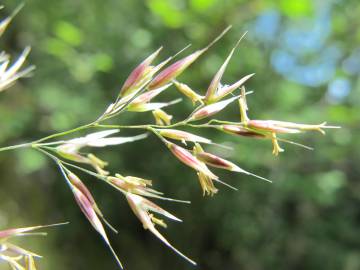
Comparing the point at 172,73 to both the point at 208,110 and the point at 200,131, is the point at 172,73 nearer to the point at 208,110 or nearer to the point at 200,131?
the point at 208,110

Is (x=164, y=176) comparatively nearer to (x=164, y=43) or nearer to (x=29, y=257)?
(x=164, y=43)

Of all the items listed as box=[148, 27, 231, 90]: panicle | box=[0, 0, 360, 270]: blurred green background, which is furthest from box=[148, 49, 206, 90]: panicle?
box=[0, 0, 360, 270]: blurred green background

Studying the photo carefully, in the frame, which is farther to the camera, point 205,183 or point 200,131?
point 200,131

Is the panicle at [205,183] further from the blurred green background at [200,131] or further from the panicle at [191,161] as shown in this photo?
the blurred green background at [200,131]

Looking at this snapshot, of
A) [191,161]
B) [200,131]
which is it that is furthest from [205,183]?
[200,131]

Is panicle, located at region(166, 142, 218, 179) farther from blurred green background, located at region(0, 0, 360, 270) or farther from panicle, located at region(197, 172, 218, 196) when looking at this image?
blurred green background, located at region(0, 0, 360, 270)

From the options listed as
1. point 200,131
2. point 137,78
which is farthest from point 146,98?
point 200,131

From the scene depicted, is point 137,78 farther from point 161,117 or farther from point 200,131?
point 200,131

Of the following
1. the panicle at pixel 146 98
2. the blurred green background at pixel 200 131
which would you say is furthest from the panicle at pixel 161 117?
the blurred green background at pixel 200 131

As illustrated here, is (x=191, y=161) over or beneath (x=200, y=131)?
over
